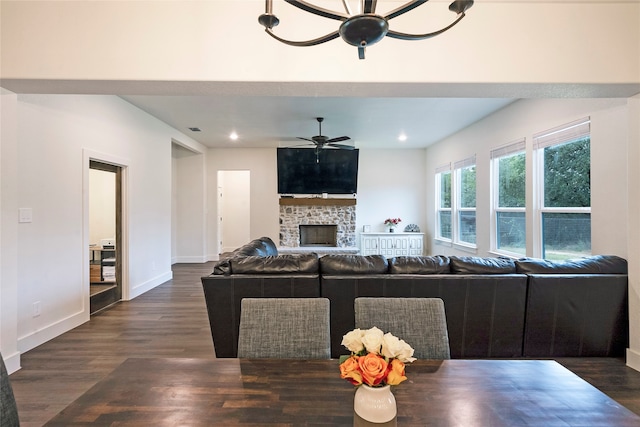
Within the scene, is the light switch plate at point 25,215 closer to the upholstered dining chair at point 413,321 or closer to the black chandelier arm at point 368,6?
the upholstered dining chair at point 413,321

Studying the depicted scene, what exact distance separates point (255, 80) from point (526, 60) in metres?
1.99

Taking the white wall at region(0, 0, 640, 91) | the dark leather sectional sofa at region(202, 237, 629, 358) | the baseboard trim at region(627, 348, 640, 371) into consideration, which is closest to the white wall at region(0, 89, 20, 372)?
the white wall at region(0, 0, 640, 91)

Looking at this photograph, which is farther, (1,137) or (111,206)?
(111,206)

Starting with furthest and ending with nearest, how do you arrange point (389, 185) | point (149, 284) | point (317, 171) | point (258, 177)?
1. point (389, 185)
2. point (258, 177)
3. point (317, 171)
4. point (149, 284)

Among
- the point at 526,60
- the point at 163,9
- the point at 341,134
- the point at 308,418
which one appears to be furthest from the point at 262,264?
the point at 341,134

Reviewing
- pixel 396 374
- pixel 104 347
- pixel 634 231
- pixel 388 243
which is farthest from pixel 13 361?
pixel 388 243

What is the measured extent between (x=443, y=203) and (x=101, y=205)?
6.43 m

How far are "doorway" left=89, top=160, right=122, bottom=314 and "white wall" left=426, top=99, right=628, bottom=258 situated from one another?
5.53 metres

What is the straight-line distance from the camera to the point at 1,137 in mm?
2438

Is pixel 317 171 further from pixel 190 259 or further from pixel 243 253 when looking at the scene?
pixel 243 253

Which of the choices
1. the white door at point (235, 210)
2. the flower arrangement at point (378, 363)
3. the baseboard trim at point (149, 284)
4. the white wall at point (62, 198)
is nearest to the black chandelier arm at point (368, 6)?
the flower arrangement at point (378, 363)

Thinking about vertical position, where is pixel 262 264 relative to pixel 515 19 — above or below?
below

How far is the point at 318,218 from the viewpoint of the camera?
25.2ft

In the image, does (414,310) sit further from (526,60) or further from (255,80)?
(526,60)
